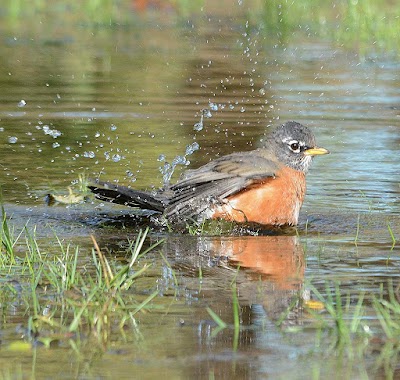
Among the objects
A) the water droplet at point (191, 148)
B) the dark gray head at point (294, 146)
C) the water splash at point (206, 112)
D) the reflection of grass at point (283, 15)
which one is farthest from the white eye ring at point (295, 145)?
the reflection of grass at point (283, 15)

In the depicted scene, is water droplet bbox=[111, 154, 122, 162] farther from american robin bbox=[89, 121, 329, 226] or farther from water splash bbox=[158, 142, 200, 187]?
Result: american robin bbox=[89, 121, 329, 226]

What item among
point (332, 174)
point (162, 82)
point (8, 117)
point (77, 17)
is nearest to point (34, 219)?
point (332, 174)

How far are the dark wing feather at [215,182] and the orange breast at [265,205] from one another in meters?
0.06

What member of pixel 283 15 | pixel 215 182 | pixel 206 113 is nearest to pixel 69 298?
pixel 215 182

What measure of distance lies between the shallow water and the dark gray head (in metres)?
0.39

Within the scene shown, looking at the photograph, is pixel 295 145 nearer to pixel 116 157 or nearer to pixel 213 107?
pixel 116 157

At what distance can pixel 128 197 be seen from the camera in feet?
24.5

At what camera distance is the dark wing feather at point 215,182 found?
7.38m

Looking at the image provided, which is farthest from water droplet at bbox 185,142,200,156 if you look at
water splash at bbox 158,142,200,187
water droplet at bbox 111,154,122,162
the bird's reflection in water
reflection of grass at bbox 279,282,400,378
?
reflection of grass at bbox 279,282,400,378

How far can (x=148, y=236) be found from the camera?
7039mm

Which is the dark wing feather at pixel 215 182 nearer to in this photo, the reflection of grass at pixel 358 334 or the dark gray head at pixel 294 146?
the dark gray head at pixel 294 146

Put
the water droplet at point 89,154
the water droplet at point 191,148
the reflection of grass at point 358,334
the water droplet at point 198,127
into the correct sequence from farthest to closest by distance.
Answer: the water droplet at point 198,127 < the water droplet at point 89,154 < the water droplet at point 191,148 < the reflection of grass at point 358,334

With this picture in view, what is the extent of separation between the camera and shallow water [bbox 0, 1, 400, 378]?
14.3 feet

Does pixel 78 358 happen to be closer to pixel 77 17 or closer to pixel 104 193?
pixel 104 193
